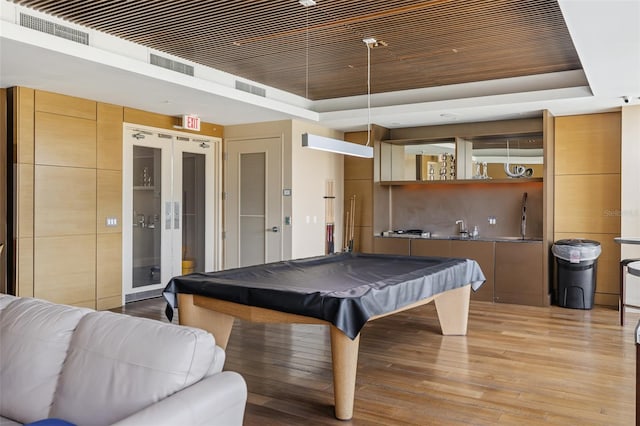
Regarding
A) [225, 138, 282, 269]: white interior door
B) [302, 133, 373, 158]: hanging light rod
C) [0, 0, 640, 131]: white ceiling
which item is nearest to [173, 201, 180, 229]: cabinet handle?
[225, 138, 282, 269]: white interior door

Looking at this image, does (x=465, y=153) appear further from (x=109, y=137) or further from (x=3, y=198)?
(x=3, y=198)

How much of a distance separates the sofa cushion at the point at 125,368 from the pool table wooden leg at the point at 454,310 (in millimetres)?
3494

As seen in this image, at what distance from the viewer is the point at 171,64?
5.52 m

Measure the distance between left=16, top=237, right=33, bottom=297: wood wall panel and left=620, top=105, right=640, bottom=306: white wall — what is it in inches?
272

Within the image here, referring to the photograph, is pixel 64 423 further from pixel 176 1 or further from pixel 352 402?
pixel 176 1

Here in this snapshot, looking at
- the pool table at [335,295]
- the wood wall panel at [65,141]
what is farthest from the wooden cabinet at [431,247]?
the wood wall panel at [65,141]

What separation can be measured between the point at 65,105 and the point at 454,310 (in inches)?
186

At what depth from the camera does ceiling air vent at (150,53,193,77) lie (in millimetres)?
5346

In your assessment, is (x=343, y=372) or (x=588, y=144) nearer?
(x=343, y=372)

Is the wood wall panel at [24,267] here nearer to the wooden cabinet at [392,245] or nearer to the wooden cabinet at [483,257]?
the wooden cabinet at [392,245]

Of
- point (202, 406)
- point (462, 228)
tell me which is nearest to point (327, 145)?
point (202, 406)

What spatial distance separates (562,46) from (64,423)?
536 centimetres

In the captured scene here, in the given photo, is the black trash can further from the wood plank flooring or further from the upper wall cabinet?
the upper wall cabinet

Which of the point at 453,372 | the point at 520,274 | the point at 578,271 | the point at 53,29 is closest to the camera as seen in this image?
the point at 453,372
